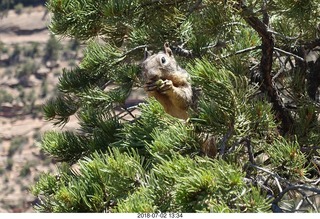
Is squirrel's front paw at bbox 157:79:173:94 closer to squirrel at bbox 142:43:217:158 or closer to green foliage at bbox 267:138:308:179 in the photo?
squirrel at bbox 142:43:217:158

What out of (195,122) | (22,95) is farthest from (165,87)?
(22,95)

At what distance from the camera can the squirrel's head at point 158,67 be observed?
177 cm

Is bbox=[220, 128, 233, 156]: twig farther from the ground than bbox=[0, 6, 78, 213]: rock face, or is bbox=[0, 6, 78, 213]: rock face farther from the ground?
bbox=[220, 128, 233, 156]: twig

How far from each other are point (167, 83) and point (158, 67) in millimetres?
56

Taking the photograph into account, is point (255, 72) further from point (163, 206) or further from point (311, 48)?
point (163, 206)

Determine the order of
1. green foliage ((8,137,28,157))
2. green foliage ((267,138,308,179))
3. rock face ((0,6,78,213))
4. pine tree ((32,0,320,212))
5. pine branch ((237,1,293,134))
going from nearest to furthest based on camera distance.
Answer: pine tree ((32,0,320,212))
green foliage ((267,138,308,179))
pine branch ((237,1,293,134))
rock face ((0,6,78,213))
green foliage ((8,137,28,157))

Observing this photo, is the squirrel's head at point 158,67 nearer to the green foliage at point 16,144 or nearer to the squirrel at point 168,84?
the squirrel at point 168,84

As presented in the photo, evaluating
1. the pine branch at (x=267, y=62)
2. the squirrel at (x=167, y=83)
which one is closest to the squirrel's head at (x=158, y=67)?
the squirrel at (x=167, y=83)

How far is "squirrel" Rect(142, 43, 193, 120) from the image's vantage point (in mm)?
1768

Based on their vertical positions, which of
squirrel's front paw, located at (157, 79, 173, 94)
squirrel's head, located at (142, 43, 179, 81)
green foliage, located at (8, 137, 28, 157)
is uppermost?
Result: squirrel's head, located at (142, 43, 179, 81)

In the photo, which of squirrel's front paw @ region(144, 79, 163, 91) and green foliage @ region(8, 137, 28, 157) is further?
green foliage @ region(8, 137, 28, 157)

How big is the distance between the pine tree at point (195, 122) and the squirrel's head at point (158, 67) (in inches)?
4.7

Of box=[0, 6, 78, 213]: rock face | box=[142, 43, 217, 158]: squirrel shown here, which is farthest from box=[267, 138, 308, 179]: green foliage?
box=[0, 6, 78, 213]: rock face

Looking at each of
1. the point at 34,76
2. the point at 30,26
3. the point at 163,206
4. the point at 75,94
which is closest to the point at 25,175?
the point at 34,76
